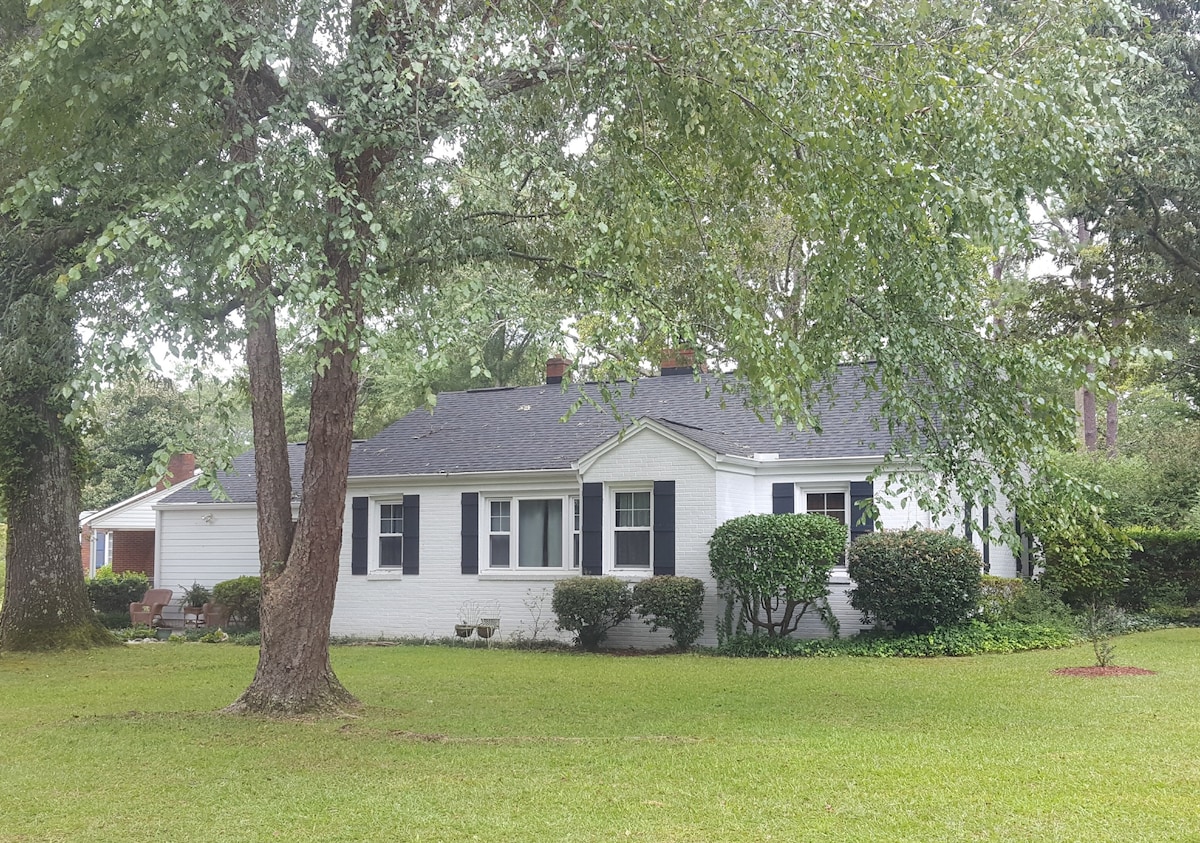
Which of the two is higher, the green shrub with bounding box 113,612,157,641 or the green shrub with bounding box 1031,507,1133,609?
the green shrub with bounding box 1031,507,1133,609

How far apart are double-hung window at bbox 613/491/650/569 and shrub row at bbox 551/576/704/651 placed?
0.57 metres

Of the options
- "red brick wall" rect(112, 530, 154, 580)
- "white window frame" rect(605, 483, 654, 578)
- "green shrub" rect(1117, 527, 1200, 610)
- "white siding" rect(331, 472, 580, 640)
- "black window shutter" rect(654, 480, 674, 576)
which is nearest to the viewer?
"black window shutter" rect(654, 480, 674, 576)

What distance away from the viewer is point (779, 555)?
16266mm

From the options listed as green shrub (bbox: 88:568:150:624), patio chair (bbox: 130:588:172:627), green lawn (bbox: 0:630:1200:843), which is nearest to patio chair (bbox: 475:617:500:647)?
green lawn (bbox: 0:630:1200:843)

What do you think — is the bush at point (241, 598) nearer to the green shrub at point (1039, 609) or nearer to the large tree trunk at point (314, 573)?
the large tree trunk at point (314, 573)

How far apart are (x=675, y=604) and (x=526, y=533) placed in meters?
3.76

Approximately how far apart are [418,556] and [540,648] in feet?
10.7

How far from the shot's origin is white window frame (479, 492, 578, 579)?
1897 centimetres

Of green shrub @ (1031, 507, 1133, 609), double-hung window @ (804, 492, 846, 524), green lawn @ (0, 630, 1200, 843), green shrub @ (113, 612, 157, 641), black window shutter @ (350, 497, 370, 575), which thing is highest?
double-hung window @ (804, 492, 846, 524)

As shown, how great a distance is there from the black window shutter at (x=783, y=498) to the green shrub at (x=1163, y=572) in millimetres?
6227

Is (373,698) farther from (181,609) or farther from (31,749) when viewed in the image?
(181,609)

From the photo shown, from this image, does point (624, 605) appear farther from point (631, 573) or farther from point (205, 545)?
point (205, 545)

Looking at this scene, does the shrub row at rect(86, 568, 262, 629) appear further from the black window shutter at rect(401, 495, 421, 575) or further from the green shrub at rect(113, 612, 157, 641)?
the black window shutter at rect(401, 495, 421, 575)

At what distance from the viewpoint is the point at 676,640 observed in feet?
56.6
